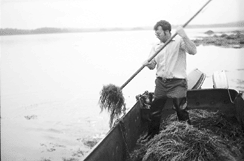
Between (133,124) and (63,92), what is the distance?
32.9 ft

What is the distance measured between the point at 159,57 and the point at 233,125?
56.3 inches

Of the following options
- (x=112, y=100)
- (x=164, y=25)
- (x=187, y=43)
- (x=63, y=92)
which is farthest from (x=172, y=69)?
(x=63, y=92)

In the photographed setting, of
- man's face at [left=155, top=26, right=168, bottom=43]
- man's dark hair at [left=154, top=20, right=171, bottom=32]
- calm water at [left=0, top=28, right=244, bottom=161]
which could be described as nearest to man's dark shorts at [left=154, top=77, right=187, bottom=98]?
man's face at [left=155, top=26, right=168, bottom=43]

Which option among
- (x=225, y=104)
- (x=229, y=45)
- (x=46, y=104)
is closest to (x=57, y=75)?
(x=46, y=104)

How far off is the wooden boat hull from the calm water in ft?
7.86

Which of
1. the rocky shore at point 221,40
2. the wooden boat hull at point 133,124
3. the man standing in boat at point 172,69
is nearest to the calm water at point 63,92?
the rocky shore at point 221,40

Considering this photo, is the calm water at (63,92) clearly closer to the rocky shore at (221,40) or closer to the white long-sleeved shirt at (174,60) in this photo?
the rocky shore at (221,40)

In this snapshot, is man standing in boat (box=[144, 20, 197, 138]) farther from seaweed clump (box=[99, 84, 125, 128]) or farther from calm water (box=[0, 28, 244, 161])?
calm water (box=[0, 28, 244, 161])

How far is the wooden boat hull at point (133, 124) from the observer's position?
2276 mm

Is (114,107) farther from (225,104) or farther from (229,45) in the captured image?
(229,45)

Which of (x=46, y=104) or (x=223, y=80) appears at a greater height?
(x=223, y=80)

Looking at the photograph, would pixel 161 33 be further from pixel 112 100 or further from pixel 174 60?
pixel 112 100

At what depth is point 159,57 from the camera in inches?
118

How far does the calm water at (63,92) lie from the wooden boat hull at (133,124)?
7.86 feet
